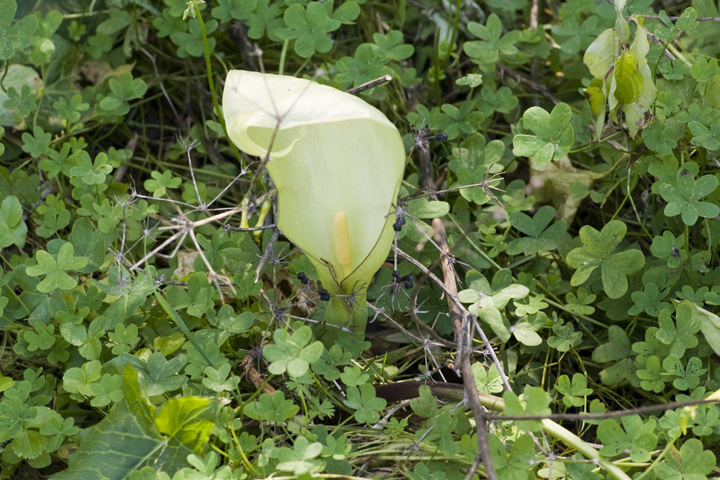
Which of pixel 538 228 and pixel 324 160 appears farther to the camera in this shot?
pixel 538 228

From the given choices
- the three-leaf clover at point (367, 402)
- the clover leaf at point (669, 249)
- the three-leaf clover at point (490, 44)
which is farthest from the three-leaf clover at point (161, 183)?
the clover leaf at point (669, 249)

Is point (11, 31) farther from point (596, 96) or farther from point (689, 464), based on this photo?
point (689, 464)

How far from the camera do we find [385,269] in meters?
1.44

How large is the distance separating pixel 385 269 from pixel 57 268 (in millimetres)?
634

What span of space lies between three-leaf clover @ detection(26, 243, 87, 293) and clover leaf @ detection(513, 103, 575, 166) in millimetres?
863

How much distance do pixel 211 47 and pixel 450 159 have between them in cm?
66

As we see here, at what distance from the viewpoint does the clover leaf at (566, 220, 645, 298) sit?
4.28 feet

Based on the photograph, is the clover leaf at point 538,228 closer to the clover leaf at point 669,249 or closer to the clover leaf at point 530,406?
the clover leaf at point 669,249

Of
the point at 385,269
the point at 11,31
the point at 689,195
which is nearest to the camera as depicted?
the point at 689,195

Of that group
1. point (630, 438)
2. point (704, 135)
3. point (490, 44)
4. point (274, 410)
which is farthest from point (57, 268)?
point (704, 135)

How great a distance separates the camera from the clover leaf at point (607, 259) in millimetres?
1304

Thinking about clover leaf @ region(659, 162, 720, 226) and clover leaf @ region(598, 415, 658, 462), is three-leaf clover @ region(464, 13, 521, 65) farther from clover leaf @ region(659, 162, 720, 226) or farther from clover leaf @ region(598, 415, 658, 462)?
clover leaf @ region(598, 415, 658, 462)

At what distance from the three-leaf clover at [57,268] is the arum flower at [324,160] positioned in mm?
428

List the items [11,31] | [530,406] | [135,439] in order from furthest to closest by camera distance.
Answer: [11,31], [135,439], [530,406]
